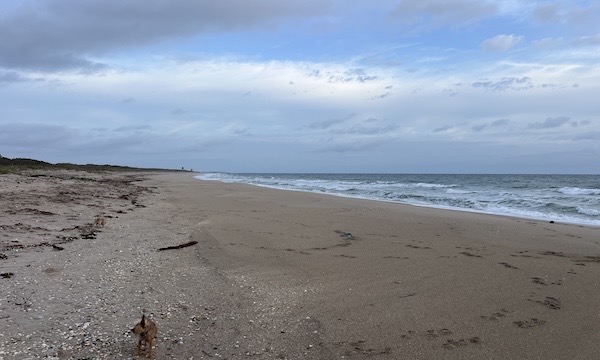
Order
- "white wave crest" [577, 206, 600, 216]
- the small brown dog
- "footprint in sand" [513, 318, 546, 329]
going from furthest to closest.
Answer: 1. "white wave crest" [577, 206, 600, 216]
2. "footprint in sand" [513, 318, 546, 329]
3. the small brown dog

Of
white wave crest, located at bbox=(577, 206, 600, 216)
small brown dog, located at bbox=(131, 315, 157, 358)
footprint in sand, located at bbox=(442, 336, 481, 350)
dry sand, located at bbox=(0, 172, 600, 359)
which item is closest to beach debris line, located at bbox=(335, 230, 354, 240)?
dry sand, located at bbox=(0, 172, 600, 359)

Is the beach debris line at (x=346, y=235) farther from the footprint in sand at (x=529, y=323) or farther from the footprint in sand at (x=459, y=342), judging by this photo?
the footprint in sand at (x=459, y=342)

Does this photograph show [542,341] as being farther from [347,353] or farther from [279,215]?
[279,215]

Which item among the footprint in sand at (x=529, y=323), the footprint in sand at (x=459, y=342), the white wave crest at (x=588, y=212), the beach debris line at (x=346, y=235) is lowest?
the footprint in sand at (x=459, y=342)

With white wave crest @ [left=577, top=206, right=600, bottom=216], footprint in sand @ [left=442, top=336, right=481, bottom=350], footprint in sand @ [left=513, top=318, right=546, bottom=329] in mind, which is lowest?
footprint in sand @ [left=442, top=336, right=481, bottom=350]

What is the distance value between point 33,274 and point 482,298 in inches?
235

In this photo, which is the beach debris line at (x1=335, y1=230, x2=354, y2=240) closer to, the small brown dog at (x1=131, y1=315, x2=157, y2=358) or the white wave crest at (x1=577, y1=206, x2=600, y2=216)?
the small brown dog at (x1=131, y1=315, x2=157, y2=358)

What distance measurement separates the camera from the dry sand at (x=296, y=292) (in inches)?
162

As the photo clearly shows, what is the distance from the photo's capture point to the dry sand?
4121 mm

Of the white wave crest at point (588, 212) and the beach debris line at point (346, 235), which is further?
the white wave crest at point (588, 212)

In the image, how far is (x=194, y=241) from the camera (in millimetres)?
9031

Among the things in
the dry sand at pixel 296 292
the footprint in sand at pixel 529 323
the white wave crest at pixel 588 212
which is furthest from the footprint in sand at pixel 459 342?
the white wave crest at pixel 588 212

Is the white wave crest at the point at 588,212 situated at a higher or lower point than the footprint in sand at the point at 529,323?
higher

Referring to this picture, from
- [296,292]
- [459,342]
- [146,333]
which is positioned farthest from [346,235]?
[146,333]
